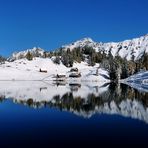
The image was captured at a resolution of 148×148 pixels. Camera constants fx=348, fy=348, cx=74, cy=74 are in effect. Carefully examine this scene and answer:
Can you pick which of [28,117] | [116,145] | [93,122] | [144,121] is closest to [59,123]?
[93,122]

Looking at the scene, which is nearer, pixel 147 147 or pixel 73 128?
pixel 147 147

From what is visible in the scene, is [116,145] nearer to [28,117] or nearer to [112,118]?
[112,118]

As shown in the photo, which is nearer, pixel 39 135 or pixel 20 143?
pixel 20 143

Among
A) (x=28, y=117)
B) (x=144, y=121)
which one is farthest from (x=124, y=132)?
(x=28, y=117)

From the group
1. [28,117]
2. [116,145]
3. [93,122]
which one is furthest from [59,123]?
[116,145]

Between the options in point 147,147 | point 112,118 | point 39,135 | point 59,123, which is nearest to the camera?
point 147,147

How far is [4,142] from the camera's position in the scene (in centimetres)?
3139

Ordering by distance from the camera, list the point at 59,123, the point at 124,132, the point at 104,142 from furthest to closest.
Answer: the point at 59,123 → the point at 124,132 → the point at 104,142

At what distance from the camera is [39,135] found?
34.6 m

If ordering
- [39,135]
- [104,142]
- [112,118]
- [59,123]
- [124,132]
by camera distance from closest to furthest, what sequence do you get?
[104,142]
[39,135]
[124,132]
[59,123]
[112,118]

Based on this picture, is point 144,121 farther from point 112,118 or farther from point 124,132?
point 124,132

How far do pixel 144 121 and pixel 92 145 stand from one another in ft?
53.3

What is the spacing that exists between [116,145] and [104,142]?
163cm

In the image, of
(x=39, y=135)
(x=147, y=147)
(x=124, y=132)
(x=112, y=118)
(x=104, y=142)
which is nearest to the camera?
(x=147, y=147)
